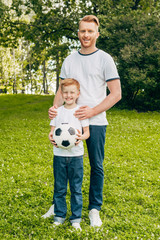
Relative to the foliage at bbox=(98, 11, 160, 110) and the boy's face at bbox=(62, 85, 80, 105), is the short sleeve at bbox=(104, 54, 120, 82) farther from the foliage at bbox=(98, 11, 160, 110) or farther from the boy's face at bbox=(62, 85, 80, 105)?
the foliage at bbox=(98, 11, 160, 110)

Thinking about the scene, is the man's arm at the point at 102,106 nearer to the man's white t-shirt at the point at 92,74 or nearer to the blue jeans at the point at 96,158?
the man's white t-shirt at the point at 92,74

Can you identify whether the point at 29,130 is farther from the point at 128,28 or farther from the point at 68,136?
the point at 128,28

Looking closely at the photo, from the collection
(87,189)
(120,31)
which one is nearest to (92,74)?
(87,189)

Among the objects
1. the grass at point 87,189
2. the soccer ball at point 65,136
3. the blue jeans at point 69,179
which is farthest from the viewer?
the grass at point 87,189

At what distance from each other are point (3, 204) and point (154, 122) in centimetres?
1189

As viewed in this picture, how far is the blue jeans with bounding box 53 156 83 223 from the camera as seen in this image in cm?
417

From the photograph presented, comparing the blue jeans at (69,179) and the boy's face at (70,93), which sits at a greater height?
the boy's face at (70,93)

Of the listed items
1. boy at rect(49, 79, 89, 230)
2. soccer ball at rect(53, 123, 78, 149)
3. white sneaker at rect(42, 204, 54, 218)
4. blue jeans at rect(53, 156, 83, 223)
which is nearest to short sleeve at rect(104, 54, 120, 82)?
boy at rect(49, 79, 89, 230)

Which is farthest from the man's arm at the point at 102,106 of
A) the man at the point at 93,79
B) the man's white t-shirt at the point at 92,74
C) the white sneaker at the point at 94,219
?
the white sneaker at the point at 94,219

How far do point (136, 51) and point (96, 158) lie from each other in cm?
1591

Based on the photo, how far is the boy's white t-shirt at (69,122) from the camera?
4.05 metres

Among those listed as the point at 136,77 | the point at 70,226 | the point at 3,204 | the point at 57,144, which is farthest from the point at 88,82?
the point at 136,77

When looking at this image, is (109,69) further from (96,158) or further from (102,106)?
(96,158)

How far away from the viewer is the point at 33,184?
264 inches
